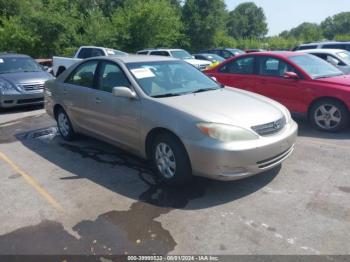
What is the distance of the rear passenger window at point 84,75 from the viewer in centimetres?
568

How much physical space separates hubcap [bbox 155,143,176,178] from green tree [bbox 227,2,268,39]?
224ft

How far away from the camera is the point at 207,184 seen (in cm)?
454

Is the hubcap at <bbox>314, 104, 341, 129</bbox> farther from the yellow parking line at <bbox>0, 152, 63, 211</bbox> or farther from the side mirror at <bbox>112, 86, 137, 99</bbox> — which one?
the yellow parking line at <bbox>0, 152, 63, 211</bbox>

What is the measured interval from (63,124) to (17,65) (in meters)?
5.07

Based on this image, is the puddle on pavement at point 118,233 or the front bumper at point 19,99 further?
the front bumper at point 19,99

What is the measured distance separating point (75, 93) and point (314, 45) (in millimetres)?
10395

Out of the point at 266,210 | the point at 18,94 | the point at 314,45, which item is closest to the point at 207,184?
the point at 266,210

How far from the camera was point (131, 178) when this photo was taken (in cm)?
482

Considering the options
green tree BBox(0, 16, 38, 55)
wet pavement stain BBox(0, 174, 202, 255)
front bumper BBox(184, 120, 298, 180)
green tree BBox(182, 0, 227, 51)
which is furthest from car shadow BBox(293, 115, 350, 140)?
green tree BBox(182, 0, 227, 51)

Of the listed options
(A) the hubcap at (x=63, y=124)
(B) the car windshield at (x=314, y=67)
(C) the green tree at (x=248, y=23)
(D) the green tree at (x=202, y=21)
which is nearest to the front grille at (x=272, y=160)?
(B) the car windshield at (x=314, y=67)

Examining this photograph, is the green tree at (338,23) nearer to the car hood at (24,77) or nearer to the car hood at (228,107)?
the car hood at (24,77)

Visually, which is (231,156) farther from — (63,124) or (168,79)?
(63,124)

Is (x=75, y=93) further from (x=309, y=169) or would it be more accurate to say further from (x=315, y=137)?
(x=315, y=137)

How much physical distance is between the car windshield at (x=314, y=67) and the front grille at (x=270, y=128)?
9.57ft
